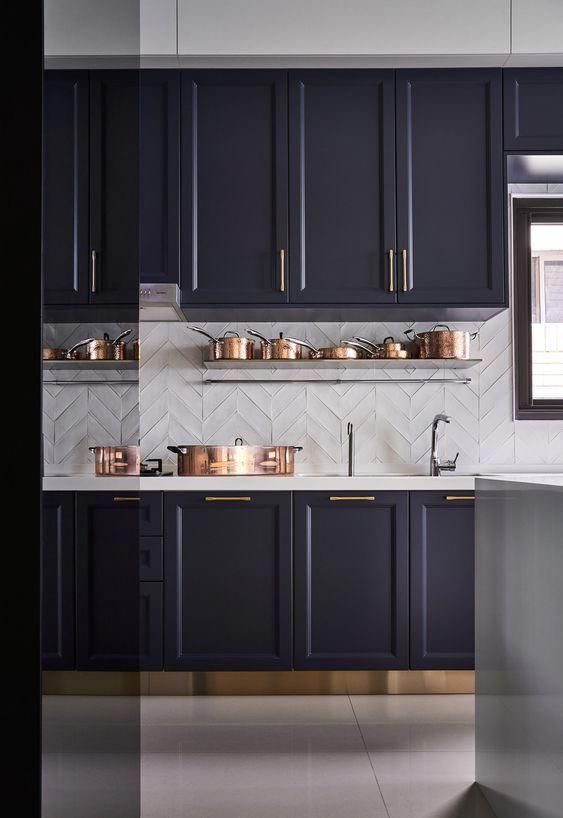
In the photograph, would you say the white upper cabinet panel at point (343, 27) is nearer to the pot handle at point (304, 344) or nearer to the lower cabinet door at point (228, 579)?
the pot handle at point (304, 344)

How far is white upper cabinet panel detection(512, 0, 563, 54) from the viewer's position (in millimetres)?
2904

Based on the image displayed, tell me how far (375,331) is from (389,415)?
16.4 inches

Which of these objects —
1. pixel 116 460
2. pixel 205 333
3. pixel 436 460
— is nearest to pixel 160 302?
pixel 205 333

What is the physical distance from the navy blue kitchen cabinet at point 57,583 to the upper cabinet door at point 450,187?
2580 millimetres

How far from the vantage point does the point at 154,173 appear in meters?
2.96

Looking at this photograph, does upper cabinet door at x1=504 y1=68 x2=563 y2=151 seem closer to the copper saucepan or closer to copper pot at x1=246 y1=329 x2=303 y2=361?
copper pot at x1=246 y1=329 x2=303 y2=361

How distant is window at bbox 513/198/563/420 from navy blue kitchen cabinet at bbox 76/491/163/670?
280 centimetres

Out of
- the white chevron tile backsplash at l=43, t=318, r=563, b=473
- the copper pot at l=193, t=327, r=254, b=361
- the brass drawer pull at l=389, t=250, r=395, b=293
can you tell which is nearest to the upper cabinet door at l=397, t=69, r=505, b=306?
the brass drawer pull at l=389, t=250, r=395, b=293

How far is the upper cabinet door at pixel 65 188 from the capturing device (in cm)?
51

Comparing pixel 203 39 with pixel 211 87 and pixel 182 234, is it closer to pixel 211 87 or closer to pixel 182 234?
pixel 211 87

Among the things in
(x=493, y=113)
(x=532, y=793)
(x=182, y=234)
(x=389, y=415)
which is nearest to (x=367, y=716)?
(x=532, y=793)

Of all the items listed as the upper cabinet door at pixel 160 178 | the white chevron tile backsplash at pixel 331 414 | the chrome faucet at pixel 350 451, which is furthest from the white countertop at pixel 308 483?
the upper cabinet door at pixel 160 178

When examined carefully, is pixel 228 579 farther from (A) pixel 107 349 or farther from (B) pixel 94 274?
(B) pixel 94 274

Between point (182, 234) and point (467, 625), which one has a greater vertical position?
point (182, 234)
